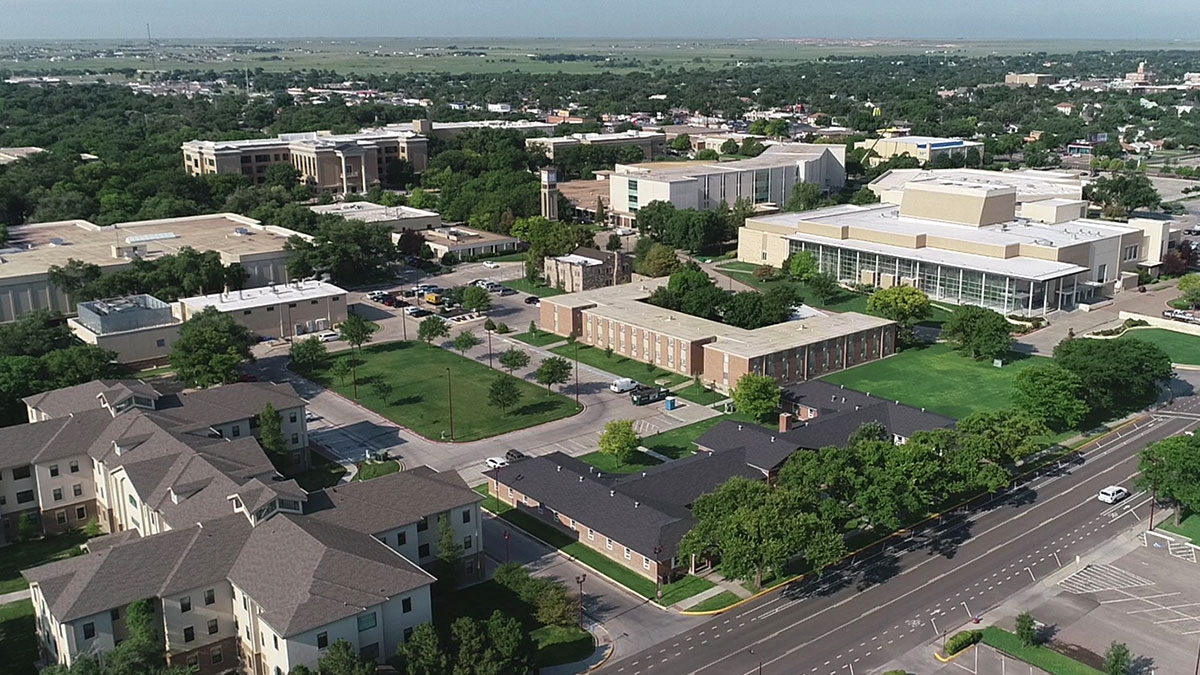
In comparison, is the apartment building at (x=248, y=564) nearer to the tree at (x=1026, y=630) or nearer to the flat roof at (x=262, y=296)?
the tree at (x=1026, y=630)

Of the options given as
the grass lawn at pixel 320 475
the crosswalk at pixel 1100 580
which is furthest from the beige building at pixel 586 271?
the crosswalk at pixel 1100 580

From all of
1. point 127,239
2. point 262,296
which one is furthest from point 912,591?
point 127,239

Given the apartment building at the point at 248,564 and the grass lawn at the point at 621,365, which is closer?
the apartment building at the point at 248,564

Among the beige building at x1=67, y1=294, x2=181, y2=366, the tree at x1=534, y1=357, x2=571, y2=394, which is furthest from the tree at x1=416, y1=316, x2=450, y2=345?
the beige building at x1=67, y1=294, x2=181, y2=366

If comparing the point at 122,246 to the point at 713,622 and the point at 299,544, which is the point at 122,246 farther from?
the point at 713,622

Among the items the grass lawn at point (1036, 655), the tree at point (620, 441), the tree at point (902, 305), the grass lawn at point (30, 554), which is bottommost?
the grass lawn at point (1036, 655)

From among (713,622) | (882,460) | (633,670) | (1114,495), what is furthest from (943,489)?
(633,670)

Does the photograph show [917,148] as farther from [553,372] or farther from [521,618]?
[521,618]
